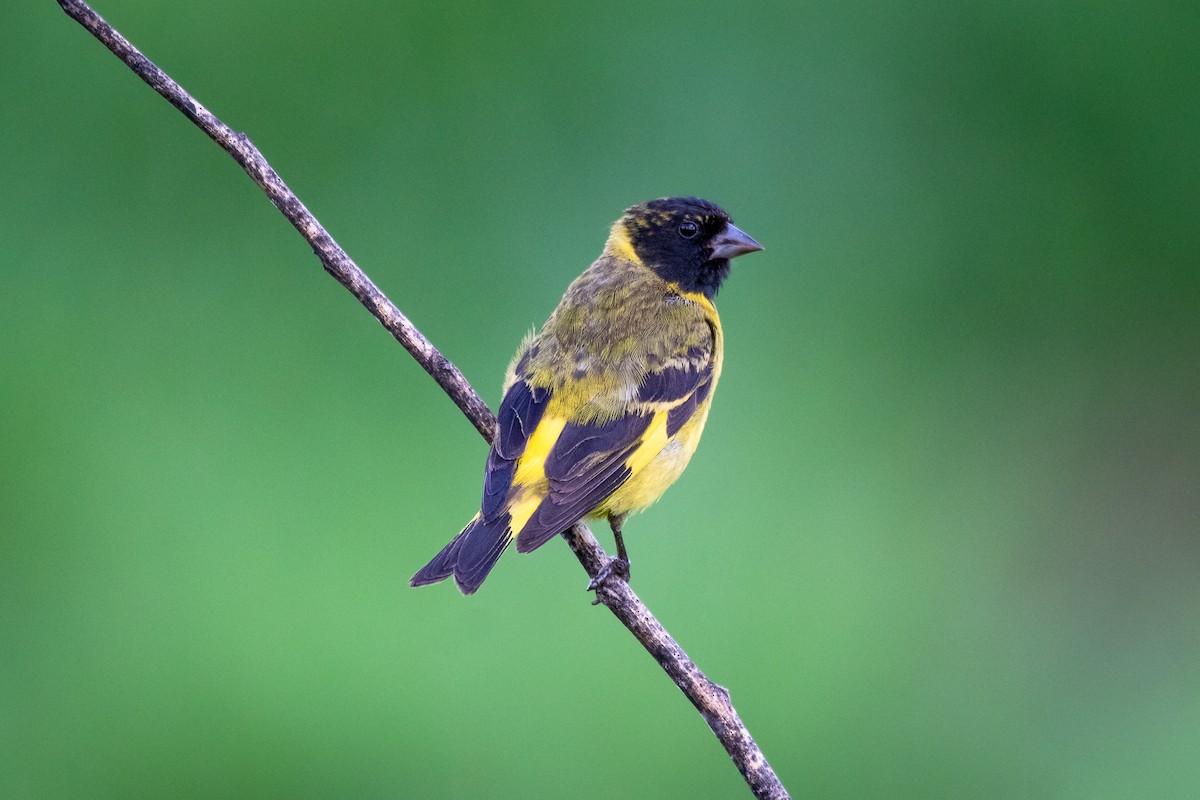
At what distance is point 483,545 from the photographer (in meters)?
2.72

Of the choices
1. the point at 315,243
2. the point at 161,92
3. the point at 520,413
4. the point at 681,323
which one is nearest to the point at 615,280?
the point at 681,323

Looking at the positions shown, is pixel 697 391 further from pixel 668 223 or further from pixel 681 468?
pixel 668 223

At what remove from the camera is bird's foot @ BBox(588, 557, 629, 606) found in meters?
2.63

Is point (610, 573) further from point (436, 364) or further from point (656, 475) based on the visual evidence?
point (436, 364)

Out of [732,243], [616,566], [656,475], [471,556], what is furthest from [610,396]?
[732,243]

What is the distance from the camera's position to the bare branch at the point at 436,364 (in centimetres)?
215

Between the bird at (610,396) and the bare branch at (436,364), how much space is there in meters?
0.12

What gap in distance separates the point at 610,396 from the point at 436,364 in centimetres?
52

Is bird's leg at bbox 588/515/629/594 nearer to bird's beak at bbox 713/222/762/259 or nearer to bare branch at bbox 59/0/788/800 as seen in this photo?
bare branch at bbox 59/0/788/800

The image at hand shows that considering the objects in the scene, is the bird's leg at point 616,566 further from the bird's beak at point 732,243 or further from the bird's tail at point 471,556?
the bird's beak at point 732,243

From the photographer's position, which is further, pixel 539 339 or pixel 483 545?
pixel 539 339

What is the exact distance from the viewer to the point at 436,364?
8.87 feet

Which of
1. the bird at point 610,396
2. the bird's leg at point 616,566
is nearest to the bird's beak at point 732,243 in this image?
the bird at point 610,396

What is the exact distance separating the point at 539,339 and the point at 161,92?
1.33 metres
